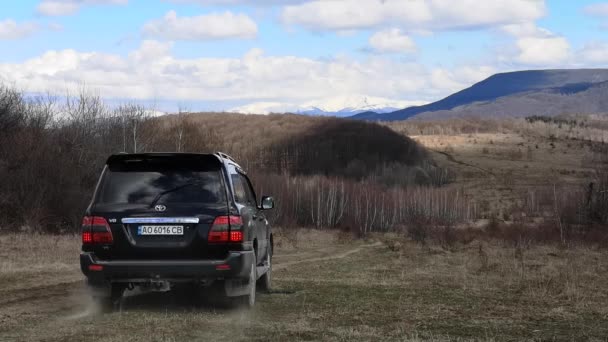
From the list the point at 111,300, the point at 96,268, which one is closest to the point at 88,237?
the point at 96,268

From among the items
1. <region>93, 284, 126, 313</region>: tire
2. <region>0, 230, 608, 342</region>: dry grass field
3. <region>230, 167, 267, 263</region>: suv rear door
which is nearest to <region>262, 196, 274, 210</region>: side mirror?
<region>230, 167, 267, 263</region>: suv rear door

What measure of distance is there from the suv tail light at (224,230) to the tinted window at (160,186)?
296 millimetres

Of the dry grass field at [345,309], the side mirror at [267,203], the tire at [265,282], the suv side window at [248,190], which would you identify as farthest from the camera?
the tire at [265,282]

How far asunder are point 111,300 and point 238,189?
232 cm

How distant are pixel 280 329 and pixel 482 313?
11.0 feet

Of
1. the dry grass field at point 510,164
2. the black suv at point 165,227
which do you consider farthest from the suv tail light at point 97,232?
the dry grass field at point 510,164

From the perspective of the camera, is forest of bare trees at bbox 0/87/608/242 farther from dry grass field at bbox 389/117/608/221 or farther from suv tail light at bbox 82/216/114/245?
suv tail light at bbox 82/216/114/245

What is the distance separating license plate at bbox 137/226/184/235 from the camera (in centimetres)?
1108

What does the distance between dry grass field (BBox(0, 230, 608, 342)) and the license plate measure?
3.57 feet

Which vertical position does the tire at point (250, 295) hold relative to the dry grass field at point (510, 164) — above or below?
above

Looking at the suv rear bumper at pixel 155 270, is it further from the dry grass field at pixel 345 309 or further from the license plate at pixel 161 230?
the dry grass field at pixel 345 309

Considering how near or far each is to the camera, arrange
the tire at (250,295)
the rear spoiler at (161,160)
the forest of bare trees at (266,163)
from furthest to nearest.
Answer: the forest of bare trees at (266,163) → the tire at (250,295) → the rear spoiler at (161,160)

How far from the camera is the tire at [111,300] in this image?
11.8m

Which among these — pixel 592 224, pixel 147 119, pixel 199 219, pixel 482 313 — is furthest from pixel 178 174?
pixel 147 119
